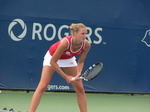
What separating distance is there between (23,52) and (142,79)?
2.76 meters

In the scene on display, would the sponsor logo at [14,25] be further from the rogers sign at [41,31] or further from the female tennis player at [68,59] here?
the female tennis player at [68,59]

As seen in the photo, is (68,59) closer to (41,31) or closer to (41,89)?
(41,89)

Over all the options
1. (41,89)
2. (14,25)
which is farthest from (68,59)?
(14,25)

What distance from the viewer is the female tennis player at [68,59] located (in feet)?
15.4

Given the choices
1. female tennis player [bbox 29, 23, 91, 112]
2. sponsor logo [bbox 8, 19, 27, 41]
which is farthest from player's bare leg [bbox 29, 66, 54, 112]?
sponsor logo [bbox 8, 19, 27, 41]

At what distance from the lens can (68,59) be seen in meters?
5.06

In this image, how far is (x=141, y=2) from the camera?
346 inches

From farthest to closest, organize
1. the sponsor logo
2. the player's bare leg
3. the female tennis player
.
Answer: the sponsor logo, the player's bare leg, the female tennis player

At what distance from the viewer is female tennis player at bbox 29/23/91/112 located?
4695 mm

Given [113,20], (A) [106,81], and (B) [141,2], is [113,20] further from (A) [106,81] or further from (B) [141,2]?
(A) [106,81]

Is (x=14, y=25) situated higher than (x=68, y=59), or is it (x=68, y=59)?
(x=14, y=25)

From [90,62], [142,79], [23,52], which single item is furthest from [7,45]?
[142,79]

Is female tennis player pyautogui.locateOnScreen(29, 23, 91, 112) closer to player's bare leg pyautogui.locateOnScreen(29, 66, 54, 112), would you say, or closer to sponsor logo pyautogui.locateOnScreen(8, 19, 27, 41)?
player's bare leg pyautogui.locateOnScreen(29, 66, 54, 112)

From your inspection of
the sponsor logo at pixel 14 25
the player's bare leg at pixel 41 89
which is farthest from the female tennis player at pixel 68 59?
the sponsor logo at pixel 14 25
